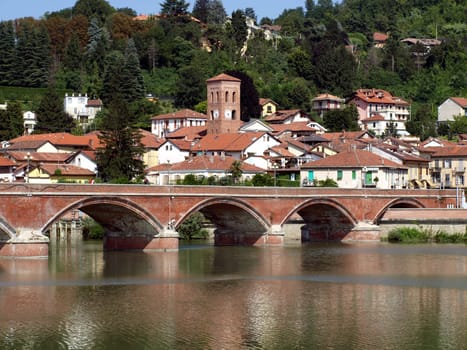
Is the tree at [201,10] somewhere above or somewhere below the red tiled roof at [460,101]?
above

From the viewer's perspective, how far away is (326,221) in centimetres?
6788

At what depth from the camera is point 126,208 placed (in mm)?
55469

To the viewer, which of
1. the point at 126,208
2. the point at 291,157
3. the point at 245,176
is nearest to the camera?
the point at 126,208

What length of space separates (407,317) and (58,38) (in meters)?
101

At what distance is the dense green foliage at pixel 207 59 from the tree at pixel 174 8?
0.44 feet

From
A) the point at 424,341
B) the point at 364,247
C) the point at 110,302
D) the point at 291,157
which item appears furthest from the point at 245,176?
the point at 424,341

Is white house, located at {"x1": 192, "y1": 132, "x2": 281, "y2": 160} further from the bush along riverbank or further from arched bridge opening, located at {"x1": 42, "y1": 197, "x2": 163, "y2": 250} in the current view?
arched bridge opening, located at {"x1": 42, "y1": 197, "x2": 163, "y2": 250}

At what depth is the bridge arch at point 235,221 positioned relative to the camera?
60819 mm

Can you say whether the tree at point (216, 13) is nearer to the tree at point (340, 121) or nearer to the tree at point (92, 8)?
the tree at point (92, 8)

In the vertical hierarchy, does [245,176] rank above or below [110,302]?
above

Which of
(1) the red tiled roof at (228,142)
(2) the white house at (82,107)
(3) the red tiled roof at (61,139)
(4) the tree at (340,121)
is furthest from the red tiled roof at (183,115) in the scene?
(3) the red tiled roof at (61,139)

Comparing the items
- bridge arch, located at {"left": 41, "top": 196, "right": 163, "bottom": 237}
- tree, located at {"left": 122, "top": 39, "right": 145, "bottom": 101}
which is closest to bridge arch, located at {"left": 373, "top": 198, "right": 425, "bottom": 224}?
bridge arch, located at {"left": 41, "top": 196, "right": 163, "bottom": 237}

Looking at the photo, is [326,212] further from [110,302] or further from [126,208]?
[110,302]

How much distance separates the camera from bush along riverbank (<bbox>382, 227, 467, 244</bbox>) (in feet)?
212
